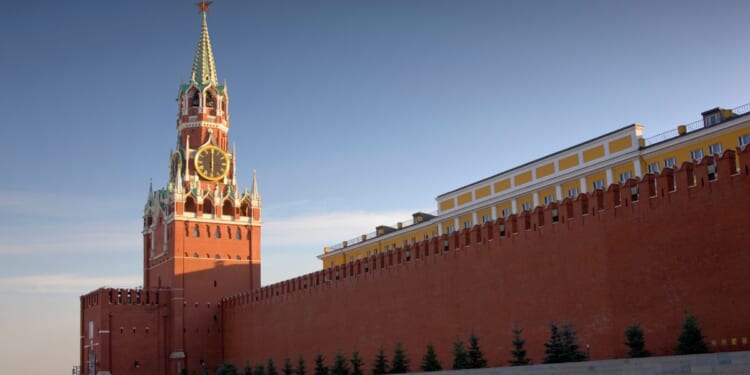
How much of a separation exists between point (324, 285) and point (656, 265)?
2018cm

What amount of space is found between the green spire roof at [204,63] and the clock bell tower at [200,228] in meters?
0.06

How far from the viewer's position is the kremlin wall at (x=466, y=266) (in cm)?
2372

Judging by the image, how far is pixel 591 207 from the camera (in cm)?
2739

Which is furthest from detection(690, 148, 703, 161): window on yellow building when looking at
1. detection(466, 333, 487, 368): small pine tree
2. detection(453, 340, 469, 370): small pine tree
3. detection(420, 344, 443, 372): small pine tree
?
detection(420, 344, 443, 372): small pine tree

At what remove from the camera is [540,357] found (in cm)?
2773

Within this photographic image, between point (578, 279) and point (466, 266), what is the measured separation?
5930 mm

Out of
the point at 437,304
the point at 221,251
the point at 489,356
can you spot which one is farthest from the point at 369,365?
the point at 221,251

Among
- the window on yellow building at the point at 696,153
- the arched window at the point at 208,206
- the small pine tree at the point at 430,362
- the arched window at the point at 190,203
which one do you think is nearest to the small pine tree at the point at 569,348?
the small pine tree at the point at 430,362

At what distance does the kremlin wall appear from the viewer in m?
23.7

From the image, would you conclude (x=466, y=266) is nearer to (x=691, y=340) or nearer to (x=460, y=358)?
(x=460, y=358)

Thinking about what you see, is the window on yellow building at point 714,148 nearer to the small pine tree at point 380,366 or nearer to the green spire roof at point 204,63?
the small pine tree at point 380,366

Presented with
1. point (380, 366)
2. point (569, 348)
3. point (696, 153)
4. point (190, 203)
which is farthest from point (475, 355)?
point (190, 203)

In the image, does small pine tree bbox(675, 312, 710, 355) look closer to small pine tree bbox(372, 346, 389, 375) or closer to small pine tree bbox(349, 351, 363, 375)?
small pine tree bbox(372, 346, 389, 375)

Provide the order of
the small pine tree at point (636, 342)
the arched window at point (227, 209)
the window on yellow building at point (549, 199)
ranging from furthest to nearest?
the arched window at point (227, 209) → the window on yellow building at point (549, 199) → the small pine tree at point (636, 342)
